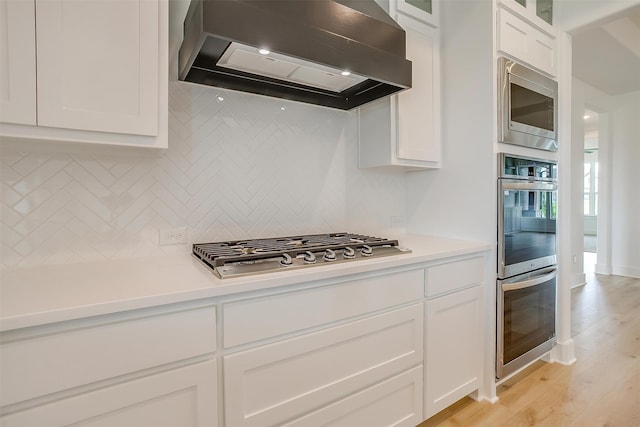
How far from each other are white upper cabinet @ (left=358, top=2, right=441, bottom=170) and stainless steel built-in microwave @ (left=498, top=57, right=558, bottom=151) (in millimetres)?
384

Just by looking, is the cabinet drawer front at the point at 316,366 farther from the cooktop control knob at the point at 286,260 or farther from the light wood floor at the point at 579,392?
the light wood floor at the point at 579,392

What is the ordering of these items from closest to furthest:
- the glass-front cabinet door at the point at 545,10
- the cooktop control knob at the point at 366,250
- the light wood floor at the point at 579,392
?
the cooktop control knob at the point at 366,250 → the light wood floor at the point at 579,392 → the glass-front cabinet door at the point at 545,10

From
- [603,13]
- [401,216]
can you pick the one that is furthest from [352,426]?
[603,13]

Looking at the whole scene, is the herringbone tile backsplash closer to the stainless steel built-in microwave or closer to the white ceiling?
the stainless steel built-in microwave

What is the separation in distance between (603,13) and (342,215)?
2162 millimetres

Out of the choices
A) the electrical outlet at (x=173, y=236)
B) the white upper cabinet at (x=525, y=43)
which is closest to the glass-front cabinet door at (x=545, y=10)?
the white upper cabinet at (x=525, y=43)

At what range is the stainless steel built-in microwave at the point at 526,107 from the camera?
202cm

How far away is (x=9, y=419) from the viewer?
83cm

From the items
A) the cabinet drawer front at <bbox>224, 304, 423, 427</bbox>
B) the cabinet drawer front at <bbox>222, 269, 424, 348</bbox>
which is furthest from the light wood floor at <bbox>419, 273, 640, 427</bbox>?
the cabinet drawer front at <bbox>222, 269, 424, 348</bbox>

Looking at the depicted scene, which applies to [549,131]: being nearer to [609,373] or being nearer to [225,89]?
[609,373]

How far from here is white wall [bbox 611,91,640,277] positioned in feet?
15.6

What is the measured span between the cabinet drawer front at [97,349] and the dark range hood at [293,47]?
A: 3.14 feet

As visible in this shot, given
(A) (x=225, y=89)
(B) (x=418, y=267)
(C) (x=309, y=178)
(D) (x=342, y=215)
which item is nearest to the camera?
(B) (x=418, y=267)

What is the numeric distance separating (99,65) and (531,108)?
244 centimetres
